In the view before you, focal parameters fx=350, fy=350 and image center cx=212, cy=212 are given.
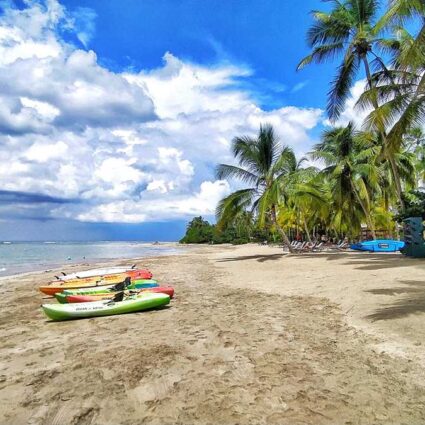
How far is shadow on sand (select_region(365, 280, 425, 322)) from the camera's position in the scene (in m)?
5.48

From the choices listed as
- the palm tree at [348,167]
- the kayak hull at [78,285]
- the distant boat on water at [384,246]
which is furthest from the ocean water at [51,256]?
the distant boat on water at [384,246]

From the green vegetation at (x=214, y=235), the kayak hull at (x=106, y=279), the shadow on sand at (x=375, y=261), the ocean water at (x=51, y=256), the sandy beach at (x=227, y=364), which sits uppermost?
the green vegetation at (x=214, y=235)

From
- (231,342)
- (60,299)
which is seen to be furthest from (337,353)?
(60,299)

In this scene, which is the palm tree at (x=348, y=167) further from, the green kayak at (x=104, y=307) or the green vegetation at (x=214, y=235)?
the green kayak at (x=104, y=307)

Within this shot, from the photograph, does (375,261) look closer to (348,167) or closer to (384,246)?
(384,246)

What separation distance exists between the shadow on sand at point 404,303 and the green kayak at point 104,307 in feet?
13.0

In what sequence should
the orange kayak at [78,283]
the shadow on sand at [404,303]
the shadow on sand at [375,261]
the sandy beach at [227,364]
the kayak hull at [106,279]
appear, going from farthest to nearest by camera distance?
the shadow on sand at [375,261] < the kayak hull at [106,279] < the orange kayak at [78,283] < the shadow on sand at [404,303] < the sandy beach at [227,364]

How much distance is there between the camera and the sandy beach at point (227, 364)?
117 inches

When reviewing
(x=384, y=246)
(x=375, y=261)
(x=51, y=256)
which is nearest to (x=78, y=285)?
(x=375, y=261)

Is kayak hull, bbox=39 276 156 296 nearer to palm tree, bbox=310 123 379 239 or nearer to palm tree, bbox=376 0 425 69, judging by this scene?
palm tree, bbox=376 0 425 69

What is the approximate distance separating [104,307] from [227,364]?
3.55 meters

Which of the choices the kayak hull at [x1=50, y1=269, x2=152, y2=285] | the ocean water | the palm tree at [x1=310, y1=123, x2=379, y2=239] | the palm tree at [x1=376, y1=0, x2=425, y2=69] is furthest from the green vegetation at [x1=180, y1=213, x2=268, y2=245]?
the palm tree at [x1=376, y1=0, x2=425, y2=69]

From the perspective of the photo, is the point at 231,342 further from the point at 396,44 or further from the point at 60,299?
the point at 396,44

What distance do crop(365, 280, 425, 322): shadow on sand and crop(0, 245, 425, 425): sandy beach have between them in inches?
1.2
